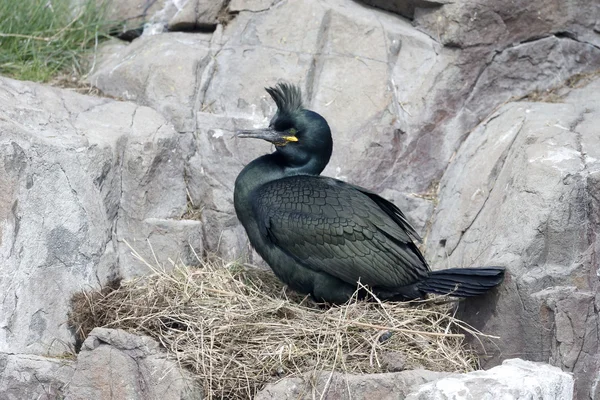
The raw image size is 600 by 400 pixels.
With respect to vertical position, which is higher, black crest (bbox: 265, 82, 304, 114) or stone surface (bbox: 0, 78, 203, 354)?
black crest (bbox: 265, 82, 304, 114)

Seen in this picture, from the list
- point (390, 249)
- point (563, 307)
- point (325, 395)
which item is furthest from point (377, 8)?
point (325, 395)

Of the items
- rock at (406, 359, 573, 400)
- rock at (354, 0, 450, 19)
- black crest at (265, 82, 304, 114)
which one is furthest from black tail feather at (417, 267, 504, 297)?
rock at (354, 0, 450, 19)

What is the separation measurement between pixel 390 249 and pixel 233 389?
1191 millimetres

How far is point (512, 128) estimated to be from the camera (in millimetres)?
5797

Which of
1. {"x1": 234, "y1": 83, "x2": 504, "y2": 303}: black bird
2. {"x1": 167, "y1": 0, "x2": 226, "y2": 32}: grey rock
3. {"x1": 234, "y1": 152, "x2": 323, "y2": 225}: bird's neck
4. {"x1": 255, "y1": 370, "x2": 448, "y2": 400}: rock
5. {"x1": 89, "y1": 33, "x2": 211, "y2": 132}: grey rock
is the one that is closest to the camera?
A: {"x1": 255, "y1": 370, "x2": 448, "y2": 400}: rock

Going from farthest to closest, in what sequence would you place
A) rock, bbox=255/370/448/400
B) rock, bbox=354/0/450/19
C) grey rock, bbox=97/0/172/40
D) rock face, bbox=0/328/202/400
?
grey rock, bbox=97/0/172/40
rock, bbox=354/0/450/19
rock face, bbox=0/328/202/400
rock, bbox=255/370/448/400

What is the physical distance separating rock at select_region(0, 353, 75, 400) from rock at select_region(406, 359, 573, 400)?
73.2 inches

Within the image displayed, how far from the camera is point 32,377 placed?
475 cm

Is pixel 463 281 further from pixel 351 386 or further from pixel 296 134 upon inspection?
pixel 296 134

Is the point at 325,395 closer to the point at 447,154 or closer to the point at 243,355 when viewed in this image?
the point at 243,355

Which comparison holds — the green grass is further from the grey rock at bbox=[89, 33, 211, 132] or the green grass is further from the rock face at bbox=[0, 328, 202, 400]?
the rock face at bbox=[0, 328, 202, 400]

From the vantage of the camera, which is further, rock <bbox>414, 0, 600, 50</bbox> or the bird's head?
rock <bbox>414, 0, 600, 50</bbox>

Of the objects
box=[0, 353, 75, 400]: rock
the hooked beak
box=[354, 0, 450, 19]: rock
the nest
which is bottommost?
box=[0, 353, 75, 400]: rock

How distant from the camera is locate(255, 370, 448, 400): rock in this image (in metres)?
4.24
